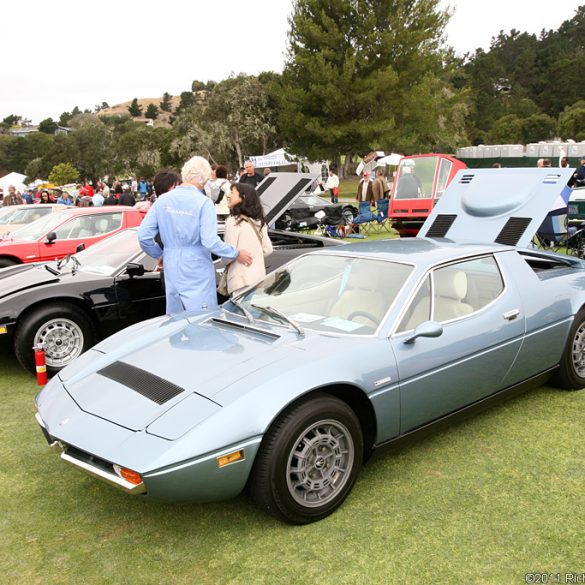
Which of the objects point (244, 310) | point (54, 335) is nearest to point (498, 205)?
point (244, 310)

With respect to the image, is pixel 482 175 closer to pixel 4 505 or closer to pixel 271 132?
→ pixel 4 505

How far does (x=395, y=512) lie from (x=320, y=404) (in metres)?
0.74

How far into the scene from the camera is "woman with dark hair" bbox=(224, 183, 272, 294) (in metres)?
4.71

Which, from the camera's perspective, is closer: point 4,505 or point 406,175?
point 4,505

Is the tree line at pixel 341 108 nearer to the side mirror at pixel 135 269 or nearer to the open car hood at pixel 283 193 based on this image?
the open car hood at pixel 283 193

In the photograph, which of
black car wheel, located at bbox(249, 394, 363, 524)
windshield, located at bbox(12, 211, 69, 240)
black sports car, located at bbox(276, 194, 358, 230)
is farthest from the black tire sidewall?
black sports car, located at bbox(276, 194, 358, 230)

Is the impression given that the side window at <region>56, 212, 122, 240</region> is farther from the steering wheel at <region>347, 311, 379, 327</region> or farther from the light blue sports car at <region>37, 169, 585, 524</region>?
the steering wheel at <region>347, 311, 379, 327</region>

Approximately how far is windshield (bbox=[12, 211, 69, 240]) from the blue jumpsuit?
5.09 meters

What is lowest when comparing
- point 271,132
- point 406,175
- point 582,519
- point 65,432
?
point 582,519

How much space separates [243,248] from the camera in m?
4.75

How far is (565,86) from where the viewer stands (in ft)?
286

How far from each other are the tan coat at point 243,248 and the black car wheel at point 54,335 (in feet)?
5.27

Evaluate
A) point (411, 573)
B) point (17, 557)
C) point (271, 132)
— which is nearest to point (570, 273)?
point (411, 573)

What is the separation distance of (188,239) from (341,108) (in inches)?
1463
